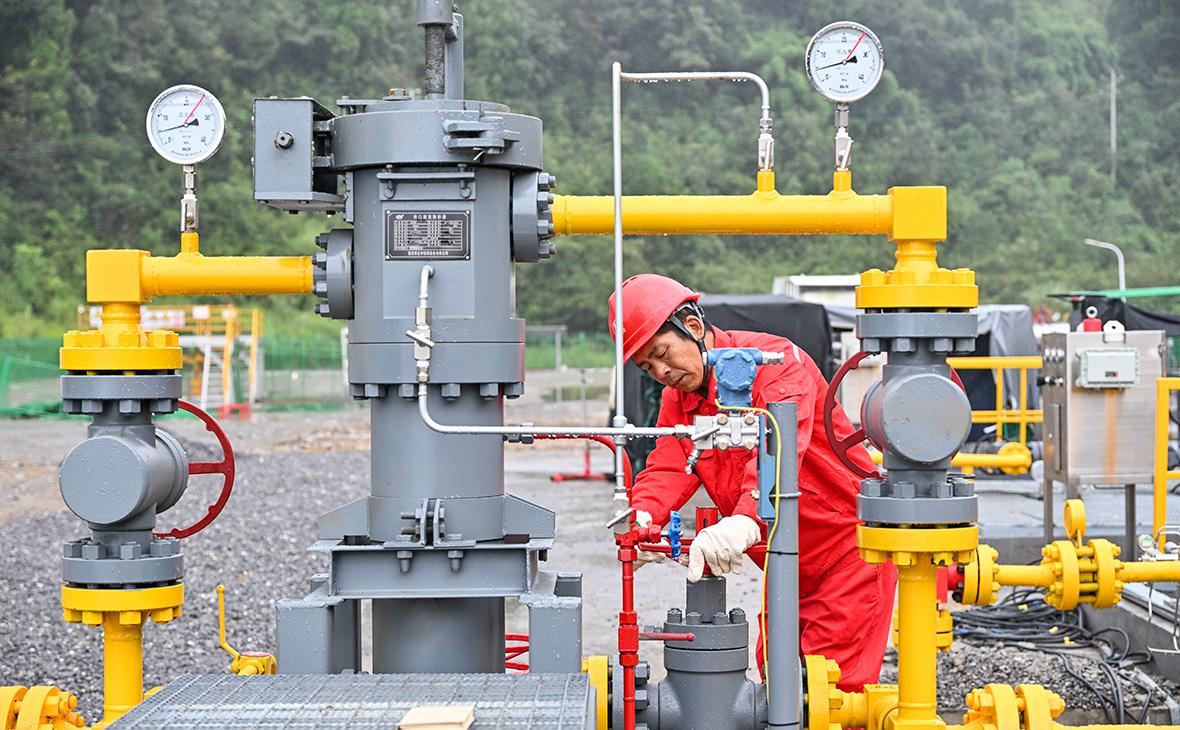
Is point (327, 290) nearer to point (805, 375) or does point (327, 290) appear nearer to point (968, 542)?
point (805, 375)

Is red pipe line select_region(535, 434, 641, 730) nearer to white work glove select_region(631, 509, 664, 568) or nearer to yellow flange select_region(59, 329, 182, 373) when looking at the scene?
white work glove select_region(631, 509, 664, 568)

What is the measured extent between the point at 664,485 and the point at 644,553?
1.73ft

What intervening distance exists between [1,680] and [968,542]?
4759 millimetres

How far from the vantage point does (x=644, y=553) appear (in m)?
3.48

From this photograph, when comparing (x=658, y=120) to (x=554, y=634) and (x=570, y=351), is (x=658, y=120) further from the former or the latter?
(x=554, y=634)

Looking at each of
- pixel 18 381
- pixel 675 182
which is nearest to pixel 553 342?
pixel 675 182

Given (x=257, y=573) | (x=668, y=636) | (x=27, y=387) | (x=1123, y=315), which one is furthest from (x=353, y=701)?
(x=27, y=387)

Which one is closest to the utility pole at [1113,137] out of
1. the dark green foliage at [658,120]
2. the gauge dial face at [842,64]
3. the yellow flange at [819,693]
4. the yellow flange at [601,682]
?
the dark green foliage at [658,120]

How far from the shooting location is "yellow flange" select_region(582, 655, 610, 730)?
11.1 ft

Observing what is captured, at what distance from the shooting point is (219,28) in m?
53.8

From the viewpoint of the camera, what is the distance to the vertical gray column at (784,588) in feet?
10.3

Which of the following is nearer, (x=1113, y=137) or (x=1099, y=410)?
(x=1099, y=410)

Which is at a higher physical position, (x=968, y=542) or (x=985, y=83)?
(x=985, y=83)

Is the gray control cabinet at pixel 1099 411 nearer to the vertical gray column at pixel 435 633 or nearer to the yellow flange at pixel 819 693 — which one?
the yellow flange at pixel 819 693
